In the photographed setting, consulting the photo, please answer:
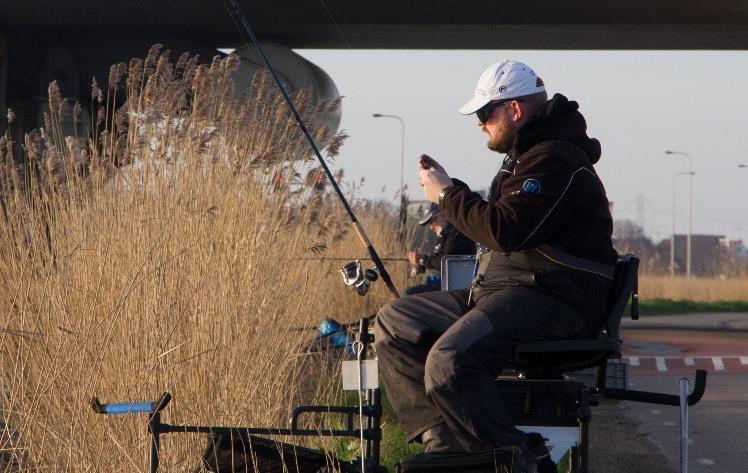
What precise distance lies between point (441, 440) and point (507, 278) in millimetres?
594

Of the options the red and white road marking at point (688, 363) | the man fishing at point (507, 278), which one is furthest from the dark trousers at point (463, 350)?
the red and white road marking at point (688, 363)

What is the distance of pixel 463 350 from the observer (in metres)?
4.08

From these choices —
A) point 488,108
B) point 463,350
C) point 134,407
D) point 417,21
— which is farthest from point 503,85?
point 417,21

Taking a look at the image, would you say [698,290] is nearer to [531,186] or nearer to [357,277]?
[357,277]

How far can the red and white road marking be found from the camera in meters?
13.3

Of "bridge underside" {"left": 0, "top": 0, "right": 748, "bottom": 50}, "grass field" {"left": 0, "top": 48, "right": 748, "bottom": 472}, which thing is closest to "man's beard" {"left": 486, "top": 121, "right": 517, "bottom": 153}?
"grass field" {"left": 0, "top": 48, "right": 748, "bottom": 472}

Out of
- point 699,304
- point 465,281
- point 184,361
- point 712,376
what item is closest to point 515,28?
point 712,376

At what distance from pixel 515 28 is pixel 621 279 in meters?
11.6

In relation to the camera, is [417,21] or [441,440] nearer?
[441,440]

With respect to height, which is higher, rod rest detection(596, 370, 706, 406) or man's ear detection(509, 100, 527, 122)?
man's ear detection(509, 100, 527, 122)

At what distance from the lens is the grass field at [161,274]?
519cm

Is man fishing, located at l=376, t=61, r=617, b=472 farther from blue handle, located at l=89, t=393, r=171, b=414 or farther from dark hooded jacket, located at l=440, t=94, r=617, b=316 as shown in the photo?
blue handle, located at l=89, t=393, r=171, b=414

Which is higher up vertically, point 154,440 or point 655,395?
point 655,395

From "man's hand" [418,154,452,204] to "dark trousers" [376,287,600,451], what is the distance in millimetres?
394
